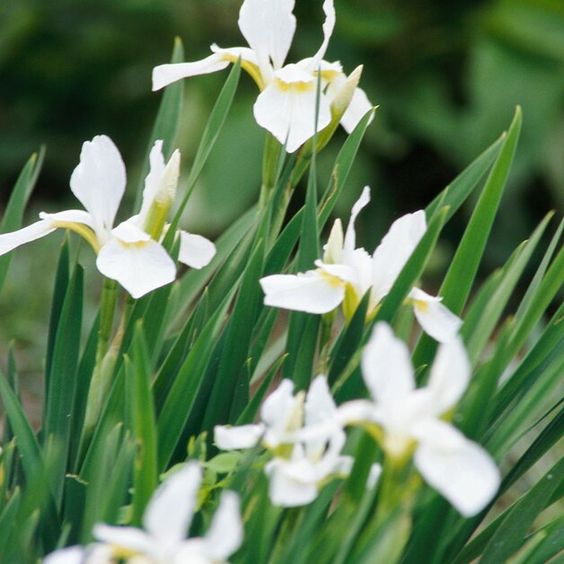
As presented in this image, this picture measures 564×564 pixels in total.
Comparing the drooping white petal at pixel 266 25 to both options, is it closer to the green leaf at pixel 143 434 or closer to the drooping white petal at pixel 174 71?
the drooping white petal at pixel 174 71

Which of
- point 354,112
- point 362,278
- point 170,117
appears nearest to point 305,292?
point 362,278

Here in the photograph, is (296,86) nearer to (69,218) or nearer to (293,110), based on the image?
(293,110)

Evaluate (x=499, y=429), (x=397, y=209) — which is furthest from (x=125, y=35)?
(x=499, y=429)

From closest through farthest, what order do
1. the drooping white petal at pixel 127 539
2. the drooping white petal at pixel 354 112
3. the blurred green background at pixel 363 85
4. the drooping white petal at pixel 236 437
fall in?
1. the drooping white petal at pixel 127 539
2. the drooping white petal at pixel 236 437
3. the drooping white petal at pixel 354 112
4. the blurred green background at pixel 363 85

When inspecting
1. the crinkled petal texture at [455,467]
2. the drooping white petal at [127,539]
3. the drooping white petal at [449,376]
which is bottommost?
the drooping white petal at [127,539]

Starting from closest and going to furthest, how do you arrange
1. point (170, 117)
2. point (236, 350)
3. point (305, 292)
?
point (305, 292) → point (236, 350) → point (170, 117)

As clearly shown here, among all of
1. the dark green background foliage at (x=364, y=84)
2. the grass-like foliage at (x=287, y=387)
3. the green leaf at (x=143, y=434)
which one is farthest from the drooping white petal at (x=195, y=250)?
the dark green background foliage at (x=364, y=84)

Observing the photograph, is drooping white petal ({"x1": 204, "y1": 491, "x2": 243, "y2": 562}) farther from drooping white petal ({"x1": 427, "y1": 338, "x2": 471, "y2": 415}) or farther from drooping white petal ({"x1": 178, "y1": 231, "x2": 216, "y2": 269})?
drooping white petal ({"x1": 178, "y1": 231, "x2": 216, "y2": 269})
